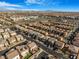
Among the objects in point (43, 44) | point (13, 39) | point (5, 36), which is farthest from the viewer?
point (5, 36)

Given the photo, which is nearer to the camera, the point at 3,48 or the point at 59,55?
the point at 59,55

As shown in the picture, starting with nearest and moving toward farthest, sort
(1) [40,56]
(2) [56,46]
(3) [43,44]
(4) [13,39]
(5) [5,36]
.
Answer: (1) [40,56] < (2) [56,46] < (3) [43,44] < (4) [13,39] < (5) [5,36]

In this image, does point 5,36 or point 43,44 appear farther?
point 5,36

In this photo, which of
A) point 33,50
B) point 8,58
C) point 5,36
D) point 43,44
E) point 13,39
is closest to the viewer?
point 8,58

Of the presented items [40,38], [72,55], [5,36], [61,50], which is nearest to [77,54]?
[72,55]

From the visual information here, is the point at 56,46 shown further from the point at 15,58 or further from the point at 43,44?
the point at 15,58

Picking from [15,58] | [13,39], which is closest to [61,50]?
[15,58]

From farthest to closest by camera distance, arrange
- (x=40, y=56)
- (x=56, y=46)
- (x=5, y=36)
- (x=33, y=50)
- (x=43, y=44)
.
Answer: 1. (x=5, y=36)
2. (x=43, y=44)
3. (x=56, y=46)
4. (x=33, y=50)
5. (x=40, y=56)

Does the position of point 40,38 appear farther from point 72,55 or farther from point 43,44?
point 72,55
